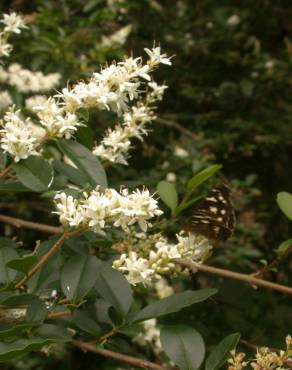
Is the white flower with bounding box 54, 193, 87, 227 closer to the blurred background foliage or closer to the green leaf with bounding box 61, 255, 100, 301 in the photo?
the green leaf with bounding box 61, 255, 100, 301

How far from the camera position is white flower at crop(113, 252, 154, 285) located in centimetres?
136

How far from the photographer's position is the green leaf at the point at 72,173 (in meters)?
1.59

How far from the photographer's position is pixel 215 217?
144cm

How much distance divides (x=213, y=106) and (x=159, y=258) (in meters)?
2.82

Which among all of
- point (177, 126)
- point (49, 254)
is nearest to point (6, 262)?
point (49, 254)

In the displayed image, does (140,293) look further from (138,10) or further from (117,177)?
(138,10)

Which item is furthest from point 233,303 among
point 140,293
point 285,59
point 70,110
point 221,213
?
point 285,59

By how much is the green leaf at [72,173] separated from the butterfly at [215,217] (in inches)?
12.1

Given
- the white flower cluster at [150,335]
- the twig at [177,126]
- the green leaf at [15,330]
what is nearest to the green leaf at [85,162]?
the green leaf at [15,330]

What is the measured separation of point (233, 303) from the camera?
261 centimetres

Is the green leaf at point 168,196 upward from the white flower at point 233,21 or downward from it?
upward

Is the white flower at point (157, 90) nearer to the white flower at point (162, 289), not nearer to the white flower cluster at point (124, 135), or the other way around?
the white flower cluster at point (124, 135)

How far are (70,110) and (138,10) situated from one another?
2745 mm

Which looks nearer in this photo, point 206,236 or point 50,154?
point 206,236
